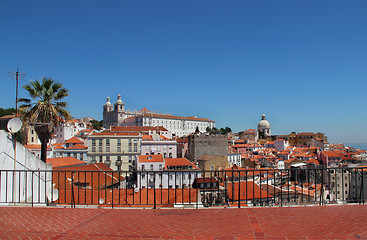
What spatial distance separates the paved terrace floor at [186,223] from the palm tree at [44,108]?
28.9ft

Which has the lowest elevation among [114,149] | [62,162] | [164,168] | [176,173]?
[164,168]

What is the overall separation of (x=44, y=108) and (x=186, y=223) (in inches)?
499

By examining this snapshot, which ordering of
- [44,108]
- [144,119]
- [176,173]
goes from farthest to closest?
[144,119] < [176,173] < [44,108]

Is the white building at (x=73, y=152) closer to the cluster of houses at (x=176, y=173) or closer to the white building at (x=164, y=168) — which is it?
the cluster of houses at (x=176, y=173)

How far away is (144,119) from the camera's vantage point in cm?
12888

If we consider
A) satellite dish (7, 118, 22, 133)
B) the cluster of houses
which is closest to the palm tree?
the cluster of houses

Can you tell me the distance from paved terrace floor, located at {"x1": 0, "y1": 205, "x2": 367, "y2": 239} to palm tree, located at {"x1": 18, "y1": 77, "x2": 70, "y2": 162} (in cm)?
882

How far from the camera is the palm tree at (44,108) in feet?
51.0

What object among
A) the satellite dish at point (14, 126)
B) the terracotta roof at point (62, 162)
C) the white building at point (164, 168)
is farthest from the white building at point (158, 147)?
the satellite dish at point (14, 126)

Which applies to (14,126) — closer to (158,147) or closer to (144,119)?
(158,147)

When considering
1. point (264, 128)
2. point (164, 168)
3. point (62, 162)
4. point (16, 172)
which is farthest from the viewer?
point (264, 128)

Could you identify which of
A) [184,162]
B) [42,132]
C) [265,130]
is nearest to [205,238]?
[42,132]

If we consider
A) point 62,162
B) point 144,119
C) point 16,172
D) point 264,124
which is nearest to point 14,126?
point 16,172

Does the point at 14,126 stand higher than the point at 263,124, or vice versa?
the point at 263,124
